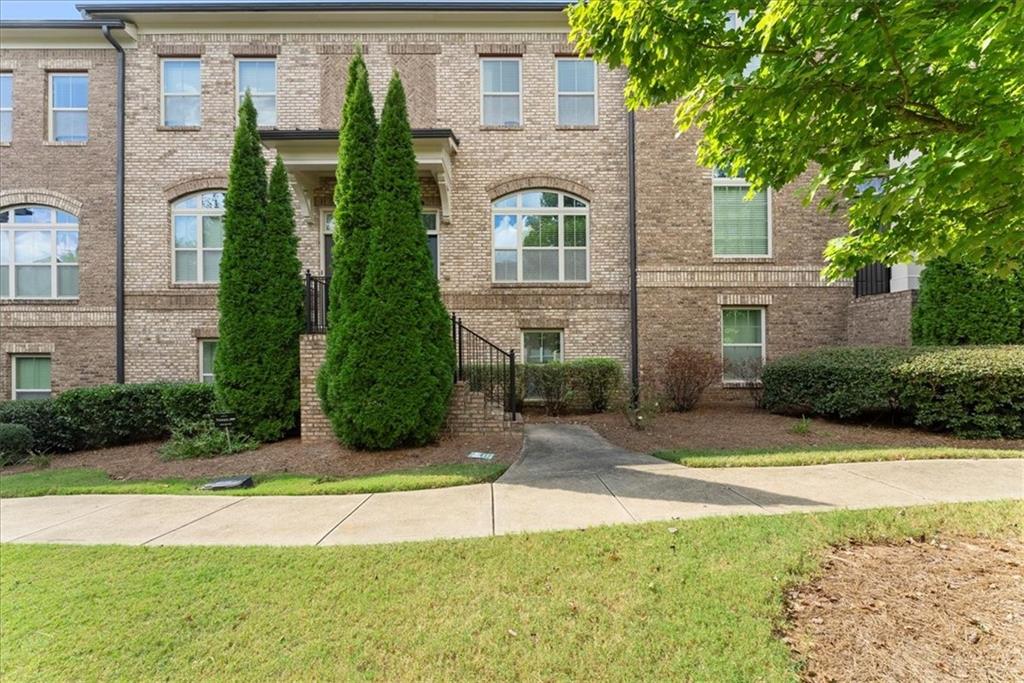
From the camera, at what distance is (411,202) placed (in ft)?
24.5

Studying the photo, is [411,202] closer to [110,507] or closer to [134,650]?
[110,507]

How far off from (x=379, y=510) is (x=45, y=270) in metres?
12.6

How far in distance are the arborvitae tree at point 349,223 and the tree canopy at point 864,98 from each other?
4553 mm

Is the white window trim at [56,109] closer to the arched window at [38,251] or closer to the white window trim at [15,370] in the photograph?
the arched window at [38,251]

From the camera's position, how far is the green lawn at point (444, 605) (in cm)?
241

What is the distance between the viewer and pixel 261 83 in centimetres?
1169

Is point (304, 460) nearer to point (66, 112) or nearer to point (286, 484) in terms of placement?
point (286, 484)

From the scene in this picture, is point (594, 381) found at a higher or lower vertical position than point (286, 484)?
higher

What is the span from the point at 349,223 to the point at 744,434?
289 inches

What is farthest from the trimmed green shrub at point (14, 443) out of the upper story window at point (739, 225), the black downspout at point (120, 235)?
the upper story window at point (739, 225)

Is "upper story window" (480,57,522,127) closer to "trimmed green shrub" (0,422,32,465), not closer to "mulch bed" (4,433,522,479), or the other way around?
"mulch bed" (4,433,522,479)

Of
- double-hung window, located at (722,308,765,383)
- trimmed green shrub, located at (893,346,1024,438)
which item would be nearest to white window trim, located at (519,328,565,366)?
double-hung window, located at (722,308,765,383)

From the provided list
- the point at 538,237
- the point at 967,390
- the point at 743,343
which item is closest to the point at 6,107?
the point at 538,237

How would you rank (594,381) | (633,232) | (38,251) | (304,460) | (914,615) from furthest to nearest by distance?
(38,251) < (633,232) < (594,381) < (304,460) < (914,615)
